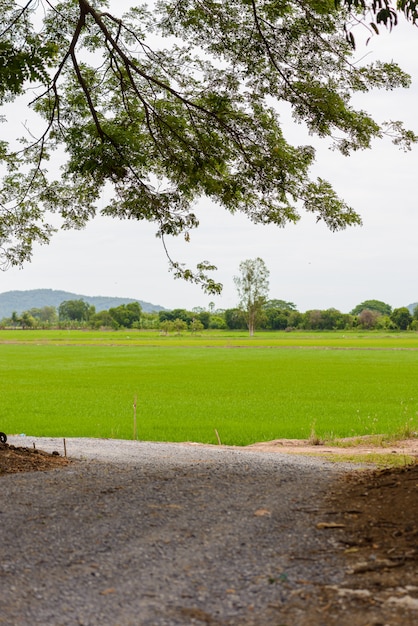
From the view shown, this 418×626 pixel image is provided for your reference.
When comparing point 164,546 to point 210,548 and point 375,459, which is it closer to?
point 210,548

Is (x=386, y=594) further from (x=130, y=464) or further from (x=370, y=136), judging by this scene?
(x=370, y=136)

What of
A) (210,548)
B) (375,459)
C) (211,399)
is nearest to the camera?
(210,548)

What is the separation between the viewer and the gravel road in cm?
535

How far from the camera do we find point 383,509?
769 cm

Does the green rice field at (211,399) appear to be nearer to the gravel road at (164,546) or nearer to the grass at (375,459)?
the grass at (375,459)

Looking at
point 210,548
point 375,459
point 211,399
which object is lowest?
point 211,399

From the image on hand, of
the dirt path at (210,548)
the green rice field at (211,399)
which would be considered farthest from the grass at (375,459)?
the green rice field at (211,399)

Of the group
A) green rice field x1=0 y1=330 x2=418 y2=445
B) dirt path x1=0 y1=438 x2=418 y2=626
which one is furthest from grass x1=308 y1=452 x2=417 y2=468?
green rice field x1=0 y1=330 x2=418 y2=445

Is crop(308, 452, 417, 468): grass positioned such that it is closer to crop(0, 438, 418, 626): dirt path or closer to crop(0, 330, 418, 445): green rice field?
crop(0, 438, 418, 626): dirt path

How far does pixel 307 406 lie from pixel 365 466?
19.1m

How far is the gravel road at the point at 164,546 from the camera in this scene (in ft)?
17.5

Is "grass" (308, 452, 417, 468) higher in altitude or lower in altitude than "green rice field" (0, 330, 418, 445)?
higher

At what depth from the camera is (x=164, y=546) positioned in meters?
6.73

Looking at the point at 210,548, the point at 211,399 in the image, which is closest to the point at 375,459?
the point at 210,548
